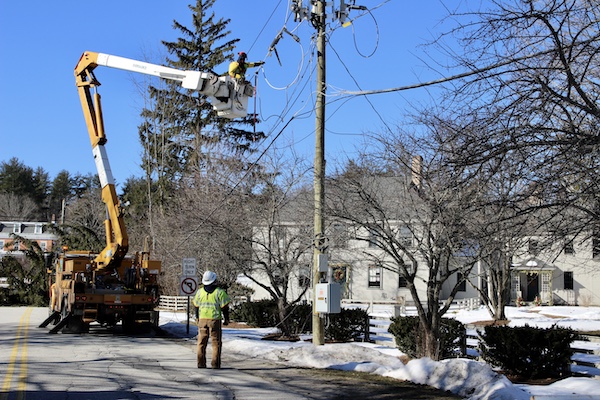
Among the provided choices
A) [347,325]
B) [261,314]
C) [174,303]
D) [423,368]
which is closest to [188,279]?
[347,325]

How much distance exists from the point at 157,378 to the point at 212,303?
71.6 inches

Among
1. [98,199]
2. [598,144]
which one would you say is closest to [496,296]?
[598,144]

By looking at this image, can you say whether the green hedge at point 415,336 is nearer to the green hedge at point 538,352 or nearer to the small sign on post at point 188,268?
the green hedge at point 538,352

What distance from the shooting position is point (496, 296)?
27016 mm

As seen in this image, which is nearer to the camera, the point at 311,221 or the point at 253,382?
the point at 253,382

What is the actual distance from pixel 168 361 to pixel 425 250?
5.84 m

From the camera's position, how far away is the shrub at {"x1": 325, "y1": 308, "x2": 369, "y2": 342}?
66.2 feet

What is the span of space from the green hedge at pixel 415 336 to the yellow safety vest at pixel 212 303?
512 centimetres

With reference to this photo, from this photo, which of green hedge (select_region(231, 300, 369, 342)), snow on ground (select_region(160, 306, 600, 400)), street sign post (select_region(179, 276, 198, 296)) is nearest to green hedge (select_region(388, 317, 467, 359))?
snow on ground (select_region(160, 306, 600, 400))

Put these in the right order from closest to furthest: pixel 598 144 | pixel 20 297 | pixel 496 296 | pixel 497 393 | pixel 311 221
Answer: pixel 598 144, pixel 497 393, pixel 311 221, pixel 496 296, pixel 20 297

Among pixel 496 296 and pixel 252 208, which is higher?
pixel 252 208

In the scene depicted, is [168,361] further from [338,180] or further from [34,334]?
[34,334]

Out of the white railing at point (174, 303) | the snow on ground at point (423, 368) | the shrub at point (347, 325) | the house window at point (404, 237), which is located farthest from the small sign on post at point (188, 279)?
the white railing at point (174, 303)

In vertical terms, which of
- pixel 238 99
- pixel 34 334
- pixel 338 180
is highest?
pixel 238 99
